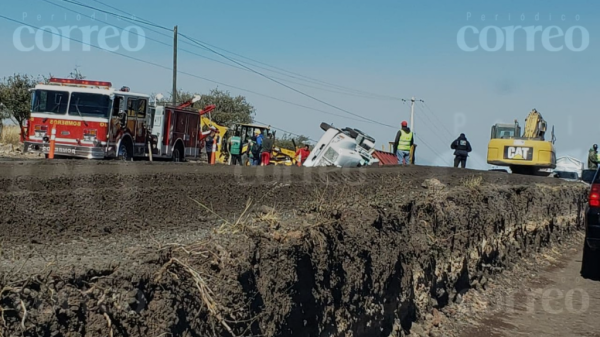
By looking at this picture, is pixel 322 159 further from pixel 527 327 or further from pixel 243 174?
pixel 527 327

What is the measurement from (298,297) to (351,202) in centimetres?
252

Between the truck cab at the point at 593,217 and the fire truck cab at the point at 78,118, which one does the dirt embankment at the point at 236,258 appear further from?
the fire truck cab at the point at 78,118

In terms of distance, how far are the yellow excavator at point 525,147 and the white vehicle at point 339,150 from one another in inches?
368

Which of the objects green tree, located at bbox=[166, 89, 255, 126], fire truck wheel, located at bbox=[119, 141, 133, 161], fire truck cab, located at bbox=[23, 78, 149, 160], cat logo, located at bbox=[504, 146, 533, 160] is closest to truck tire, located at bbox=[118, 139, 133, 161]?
fire truck wheel, located at bbox=[119, 141, 133, 161]

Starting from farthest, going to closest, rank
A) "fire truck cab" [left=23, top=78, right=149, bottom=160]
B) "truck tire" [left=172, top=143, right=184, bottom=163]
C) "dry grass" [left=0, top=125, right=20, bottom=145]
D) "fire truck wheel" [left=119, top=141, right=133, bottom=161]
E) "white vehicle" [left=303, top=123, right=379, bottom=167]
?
"dry grass" [left=0, top=125, right=20, bottom=145]
"truck tire" [left=172, top=143, right=184, bottom=163]
"fire truck wheel" [left=119, top=141, right=133, bottom=161]
"fire truck cab" [left=23, top=78, right=149, bottom=160]
"white vehicle" [left=303, top=123, right=379, bottom=167]

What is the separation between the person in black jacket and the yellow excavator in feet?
9.96

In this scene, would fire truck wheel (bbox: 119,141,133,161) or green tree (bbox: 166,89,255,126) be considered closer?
fire truck wheel (bbox: 119,141,133,161)

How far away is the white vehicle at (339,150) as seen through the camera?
2233 centimetres

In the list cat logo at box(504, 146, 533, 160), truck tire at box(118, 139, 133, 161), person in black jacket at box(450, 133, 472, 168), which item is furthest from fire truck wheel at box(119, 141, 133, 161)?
cat logo at box(504, 146, 533, 160)

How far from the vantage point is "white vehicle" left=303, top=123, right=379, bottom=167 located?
2233 cm

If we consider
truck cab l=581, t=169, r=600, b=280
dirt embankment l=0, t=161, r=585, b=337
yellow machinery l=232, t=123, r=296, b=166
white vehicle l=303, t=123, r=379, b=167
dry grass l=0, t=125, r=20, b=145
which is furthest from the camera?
dry grass l=0, t=125, r=20, b=145

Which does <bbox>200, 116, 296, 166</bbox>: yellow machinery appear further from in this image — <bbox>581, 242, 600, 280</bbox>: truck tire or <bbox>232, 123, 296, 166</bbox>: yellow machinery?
<bbox>581, 242, 600, 280</bbox>: truck tire

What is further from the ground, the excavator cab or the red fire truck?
the excavator cab

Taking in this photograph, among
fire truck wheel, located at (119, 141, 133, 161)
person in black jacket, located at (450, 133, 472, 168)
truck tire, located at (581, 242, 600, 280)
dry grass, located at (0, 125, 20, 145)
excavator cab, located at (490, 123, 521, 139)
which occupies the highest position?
excavator cab, located at (490, 123, 521, 139)
